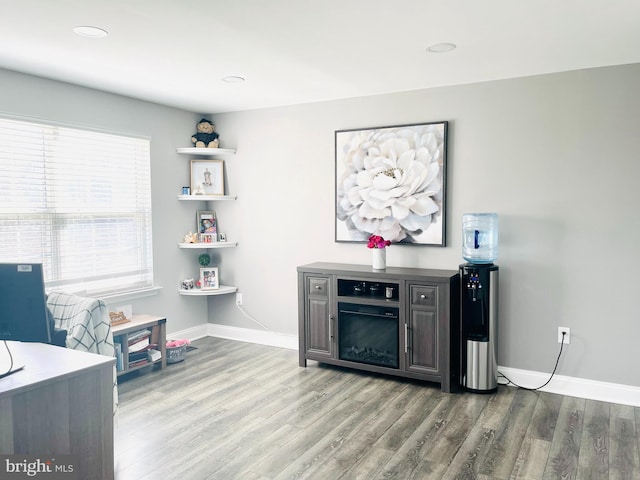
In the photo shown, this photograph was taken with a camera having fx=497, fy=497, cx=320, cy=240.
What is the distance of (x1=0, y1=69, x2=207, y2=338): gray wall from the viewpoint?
390cm

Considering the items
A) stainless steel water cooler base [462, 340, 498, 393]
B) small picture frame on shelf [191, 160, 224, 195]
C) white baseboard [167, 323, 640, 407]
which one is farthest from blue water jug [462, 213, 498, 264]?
small picture frame on shelf [191, 160, 224, 195]

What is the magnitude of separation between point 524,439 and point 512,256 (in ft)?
4.58

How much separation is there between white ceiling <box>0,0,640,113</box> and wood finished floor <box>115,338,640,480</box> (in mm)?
2324

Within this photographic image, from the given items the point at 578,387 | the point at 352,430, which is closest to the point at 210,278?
the point at 352,430

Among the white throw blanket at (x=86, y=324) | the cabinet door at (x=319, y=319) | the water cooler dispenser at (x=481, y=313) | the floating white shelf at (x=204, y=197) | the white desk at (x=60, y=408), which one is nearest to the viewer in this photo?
the white desk at (x=60, y=408)

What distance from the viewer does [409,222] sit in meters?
4.17

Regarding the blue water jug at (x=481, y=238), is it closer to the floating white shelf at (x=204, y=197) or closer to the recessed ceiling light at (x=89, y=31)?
the floating white shelf at (x=204, y=197)

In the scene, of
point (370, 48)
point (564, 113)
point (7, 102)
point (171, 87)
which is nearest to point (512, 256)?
point (564, 113)

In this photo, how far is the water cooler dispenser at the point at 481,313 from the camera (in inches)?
142

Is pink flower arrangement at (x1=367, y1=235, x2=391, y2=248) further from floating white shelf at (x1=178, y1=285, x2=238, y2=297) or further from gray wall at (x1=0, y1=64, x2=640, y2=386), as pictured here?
floating white shelf at (x1=178, y1=285, x2=238, y2=297)

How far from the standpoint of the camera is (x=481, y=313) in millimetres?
3658

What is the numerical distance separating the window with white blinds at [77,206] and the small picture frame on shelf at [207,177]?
1.72 feet

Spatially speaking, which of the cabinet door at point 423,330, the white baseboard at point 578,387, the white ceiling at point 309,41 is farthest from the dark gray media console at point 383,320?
the white ceiling at point 309,41

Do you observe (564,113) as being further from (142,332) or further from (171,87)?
(142,332)
